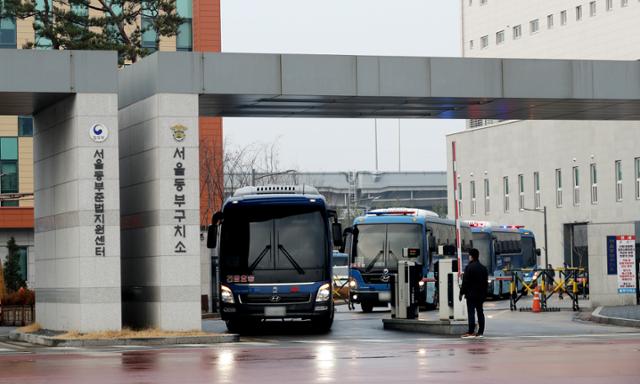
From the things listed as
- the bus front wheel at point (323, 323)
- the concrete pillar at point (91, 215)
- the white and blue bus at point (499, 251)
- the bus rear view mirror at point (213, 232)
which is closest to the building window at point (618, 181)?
the white and blue bus at point (499, 251)

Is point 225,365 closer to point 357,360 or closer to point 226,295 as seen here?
point 357,360

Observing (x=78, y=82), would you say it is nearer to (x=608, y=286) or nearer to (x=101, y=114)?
(x=101, y=114)

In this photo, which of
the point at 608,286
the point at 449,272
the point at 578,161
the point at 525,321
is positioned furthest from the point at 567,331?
the point at 578,161

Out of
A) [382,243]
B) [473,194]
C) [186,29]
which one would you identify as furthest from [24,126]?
[473,194]

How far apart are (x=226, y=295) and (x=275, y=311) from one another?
4.19 ft

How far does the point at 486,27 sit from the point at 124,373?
321 feet

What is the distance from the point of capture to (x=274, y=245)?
32.9 m

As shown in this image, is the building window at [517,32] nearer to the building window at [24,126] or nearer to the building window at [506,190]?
the building window at [506,190]

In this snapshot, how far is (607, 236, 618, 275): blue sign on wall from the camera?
151 ft

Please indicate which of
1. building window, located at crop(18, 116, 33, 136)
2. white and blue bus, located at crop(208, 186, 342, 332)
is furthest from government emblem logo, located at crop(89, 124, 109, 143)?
building window, located at crop(18, 116, 33, 136)

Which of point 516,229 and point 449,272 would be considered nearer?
point 449,272

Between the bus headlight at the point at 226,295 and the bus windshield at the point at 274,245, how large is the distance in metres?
0.24

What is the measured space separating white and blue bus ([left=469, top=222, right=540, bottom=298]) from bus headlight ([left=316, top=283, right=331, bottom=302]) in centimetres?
2713

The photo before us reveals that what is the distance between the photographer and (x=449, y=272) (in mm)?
32000
